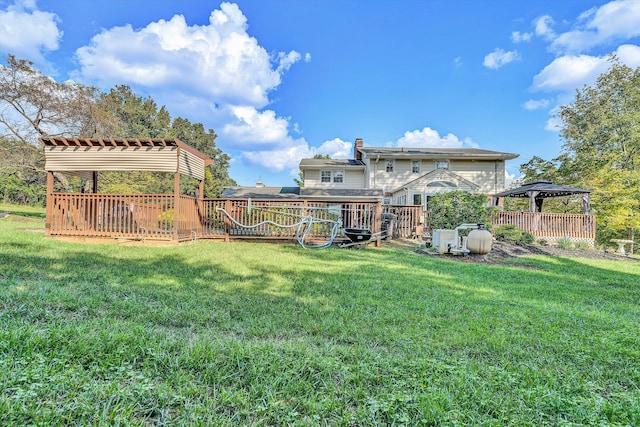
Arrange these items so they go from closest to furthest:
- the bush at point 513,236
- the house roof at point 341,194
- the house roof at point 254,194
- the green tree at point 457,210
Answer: the green tree at point 457,210 → the bush at point 513,236 → the house roof at point 341,194 → the house roof at point 254,194

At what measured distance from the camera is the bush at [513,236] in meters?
12.0

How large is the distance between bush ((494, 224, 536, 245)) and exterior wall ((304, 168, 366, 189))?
11541 millimetres

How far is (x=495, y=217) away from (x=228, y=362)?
579 inches

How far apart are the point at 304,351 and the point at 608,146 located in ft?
89.9

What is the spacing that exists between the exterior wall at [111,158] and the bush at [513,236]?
12.4m

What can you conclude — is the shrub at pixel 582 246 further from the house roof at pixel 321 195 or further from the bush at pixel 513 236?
the house roof at pixel 321 195

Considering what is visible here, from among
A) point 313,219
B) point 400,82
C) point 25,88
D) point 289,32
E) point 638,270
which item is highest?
point 289,32

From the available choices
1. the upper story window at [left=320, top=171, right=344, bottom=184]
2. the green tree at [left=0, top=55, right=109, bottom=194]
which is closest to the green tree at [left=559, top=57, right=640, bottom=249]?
the upper story window at [left=320, top=171, right=344, bottom=184]

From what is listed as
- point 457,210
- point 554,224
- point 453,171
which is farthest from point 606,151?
point 457,210

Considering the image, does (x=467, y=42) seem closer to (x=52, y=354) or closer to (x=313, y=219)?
(x=313, y=219)

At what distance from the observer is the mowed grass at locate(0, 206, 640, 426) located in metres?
1.59

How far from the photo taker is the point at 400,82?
60.2 feet

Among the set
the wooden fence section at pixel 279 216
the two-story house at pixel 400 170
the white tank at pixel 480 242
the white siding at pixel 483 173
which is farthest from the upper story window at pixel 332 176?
the white tank at pixel 480 242

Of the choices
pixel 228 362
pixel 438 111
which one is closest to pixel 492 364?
pixel 228 362
